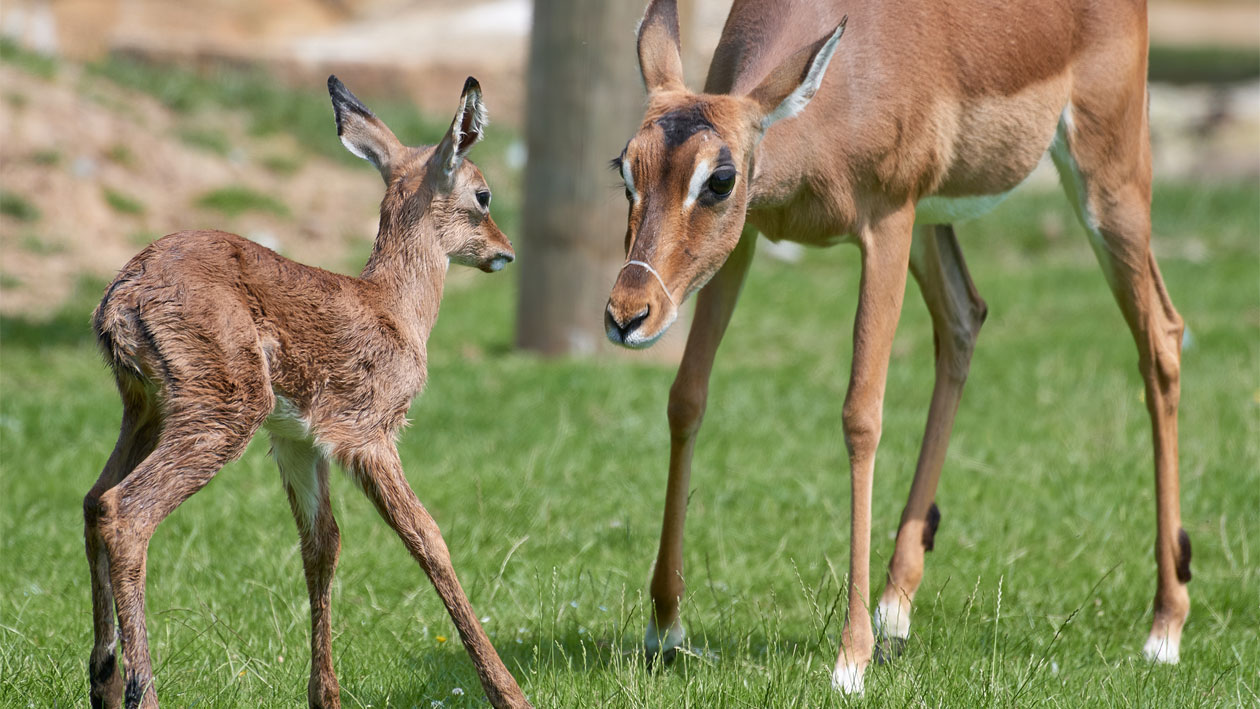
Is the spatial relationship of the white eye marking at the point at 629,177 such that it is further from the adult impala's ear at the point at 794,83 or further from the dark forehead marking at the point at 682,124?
the adult impala's ear at the point at 794,83

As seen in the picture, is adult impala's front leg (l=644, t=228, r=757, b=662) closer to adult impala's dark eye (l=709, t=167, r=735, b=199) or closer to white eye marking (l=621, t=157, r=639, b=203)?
adult impala's dark eye (l=709, t=167, r=735, b=199)

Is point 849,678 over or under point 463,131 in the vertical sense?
under

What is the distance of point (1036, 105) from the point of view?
4648mm

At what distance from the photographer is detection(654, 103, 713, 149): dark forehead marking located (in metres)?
3.69

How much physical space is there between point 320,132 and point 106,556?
11164mm

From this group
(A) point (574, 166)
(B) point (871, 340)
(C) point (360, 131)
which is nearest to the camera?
(C) point (360, 131)

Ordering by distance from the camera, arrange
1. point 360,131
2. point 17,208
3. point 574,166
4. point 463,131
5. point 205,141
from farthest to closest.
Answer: point 205,141
point 17,208
point 574,166
point 360,131
point 463,131

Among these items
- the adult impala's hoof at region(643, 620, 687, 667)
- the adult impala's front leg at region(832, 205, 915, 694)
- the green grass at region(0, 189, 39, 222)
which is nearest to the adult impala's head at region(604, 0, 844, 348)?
the adult impala's front leg at region(832, 205, 915, 694)

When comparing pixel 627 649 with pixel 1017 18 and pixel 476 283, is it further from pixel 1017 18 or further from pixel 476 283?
pixel 476 283

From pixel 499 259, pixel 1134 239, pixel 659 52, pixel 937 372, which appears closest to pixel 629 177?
pixel 499 259

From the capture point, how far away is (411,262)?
11.7 feet

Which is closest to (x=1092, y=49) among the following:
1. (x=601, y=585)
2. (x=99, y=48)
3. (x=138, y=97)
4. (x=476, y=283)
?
(x=601, y=585)

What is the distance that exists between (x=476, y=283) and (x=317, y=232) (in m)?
1.43

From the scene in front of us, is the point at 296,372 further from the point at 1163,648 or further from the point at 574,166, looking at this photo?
the point at 574,166
